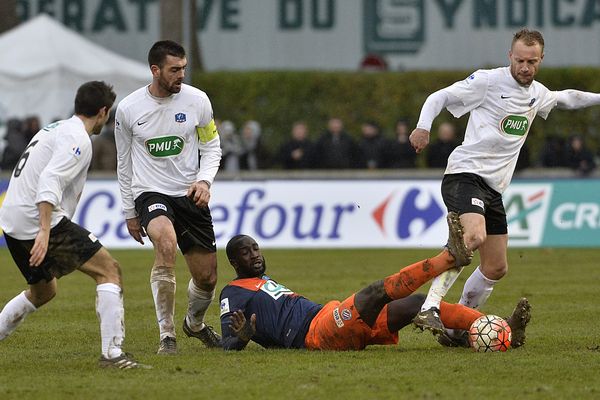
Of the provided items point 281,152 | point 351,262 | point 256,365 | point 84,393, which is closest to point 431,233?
point 351,262

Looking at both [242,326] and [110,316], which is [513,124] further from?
[110,316]

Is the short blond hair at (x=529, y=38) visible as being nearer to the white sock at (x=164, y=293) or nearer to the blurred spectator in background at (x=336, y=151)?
the white sock at (x=164, y=293)

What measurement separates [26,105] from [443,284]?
61.8ft

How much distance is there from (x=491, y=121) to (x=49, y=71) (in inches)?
693

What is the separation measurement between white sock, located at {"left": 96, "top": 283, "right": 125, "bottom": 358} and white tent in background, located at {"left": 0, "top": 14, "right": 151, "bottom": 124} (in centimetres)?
1774

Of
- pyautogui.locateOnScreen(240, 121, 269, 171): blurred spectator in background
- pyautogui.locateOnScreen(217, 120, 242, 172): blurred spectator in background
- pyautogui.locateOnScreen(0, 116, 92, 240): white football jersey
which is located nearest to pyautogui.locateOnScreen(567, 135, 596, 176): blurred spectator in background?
pyautogui.locateOnScreen(240, 121, 269, 171): blurred spectator in background

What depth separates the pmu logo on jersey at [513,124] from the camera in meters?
A: 10.3

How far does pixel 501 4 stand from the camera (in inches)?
1265

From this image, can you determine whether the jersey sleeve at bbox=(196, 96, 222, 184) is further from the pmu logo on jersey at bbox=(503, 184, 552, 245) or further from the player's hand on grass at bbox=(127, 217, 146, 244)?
the pmu logo on jersey at bbox=(503, 184, 552, 245)

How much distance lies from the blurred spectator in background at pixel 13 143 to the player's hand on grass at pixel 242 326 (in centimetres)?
1461

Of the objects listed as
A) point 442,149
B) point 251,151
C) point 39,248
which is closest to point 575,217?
point 442,149

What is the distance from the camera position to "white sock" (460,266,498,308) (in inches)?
416

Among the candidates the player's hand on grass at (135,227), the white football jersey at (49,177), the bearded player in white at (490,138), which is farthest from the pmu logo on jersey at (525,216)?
the white football jersey at (49,177)

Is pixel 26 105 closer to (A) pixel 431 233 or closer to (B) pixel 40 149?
(A) pixel 431 233
